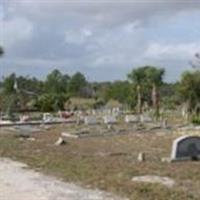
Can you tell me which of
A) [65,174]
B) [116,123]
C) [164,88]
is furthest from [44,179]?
[164,88]

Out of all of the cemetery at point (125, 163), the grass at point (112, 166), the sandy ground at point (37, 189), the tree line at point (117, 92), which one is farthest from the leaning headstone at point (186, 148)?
the tree line at point (117, 92)

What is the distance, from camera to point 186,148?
15.9 meters

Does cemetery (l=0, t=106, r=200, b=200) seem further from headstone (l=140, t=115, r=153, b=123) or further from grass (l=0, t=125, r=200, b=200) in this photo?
headstone (l=140, t=115, r=153, b=123)

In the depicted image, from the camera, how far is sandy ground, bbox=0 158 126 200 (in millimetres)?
10625

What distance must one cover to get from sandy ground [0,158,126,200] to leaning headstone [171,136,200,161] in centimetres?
374

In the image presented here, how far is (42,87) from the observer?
7481 centimetres

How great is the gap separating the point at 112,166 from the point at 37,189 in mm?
3064

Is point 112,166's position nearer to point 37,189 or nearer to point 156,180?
point 156,180

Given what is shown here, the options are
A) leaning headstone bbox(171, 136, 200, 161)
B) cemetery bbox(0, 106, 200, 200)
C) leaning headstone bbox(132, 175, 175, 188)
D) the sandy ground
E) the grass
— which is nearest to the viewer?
the sandy ground

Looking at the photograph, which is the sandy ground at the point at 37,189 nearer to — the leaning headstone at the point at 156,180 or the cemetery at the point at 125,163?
the cemetery at the point at 125,163

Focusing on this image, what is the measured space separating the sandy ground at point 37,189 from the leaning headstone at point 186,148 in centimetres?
374

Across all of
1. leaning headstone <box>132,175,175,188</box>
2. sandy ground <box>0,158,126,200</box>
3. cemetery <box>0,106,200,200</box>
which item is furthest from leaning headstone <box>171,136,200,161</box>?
sandy ground <box>0,158,126,200</box>

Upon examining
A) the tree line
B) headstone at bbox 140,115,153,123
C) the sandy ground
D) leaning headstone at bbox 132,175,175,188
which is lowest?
the sandy ground

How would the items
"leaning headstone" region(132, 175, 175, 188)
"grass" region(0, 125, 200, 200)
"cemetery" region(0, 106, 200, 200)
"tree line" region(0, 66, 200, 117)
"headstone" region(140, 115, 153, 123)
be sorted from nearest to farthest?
"grass" region(0, 125, 200, 200), "cemetery" region(0, 106, 200, 200), "leaning headstone" region(132, 175, 175, 188), "headstone" region(140, 115, 153, 123), "tree line" region(0, 66, 200, 117)
